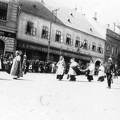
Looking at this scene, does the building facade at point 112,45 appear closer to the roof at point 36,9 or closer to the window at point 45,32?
the roof at point 36,9

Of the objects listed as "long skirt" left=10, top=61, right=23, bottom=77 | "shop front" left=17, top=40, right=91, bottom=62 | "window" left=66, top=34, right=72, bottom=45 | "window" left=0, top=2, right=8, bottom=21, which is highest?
"window" left=0, top=2, right=8, bottom=21

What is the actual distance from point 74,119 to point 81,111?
82cm

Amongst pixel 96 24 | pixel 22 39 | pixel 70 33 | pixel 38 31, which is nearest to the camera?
pixel 22 39

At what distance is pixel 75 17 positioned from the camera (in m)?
38.1

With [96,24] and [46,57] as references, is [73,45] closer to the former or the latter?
[46,57]

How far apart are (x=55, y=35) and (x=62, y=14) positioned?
5115 mm

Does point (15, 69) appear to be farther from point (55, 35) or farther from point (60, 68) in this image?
point (55, 35)

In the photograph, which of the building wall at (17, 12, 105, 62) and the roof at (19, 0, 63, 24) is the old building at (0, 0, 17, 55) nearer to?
the building wall at (17, 12, 105, 62)

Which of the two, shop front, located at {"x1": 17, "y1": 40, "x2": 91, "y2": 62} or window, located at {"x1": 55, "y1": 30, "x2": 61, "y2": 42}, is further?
window, located at {"x1": 55, "y1": 30, "x2": 61, "y2": 42}

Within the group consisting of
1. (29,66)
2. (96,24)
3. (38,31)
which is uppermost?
(96,24)

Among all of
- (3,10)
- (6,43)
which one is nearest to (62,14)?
(3,10)

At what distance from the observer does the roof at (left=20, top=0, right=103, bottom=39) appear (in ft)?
94.4

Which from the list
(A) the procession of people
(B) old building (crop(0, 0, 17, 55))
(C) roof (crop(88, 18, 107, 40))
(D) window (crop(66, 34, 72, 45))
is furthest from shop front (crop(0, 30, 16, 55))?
(C) roof (crop(88, 18, 107, 40))

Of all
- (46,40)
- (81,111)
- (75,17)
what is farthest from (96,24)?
(81,111)
